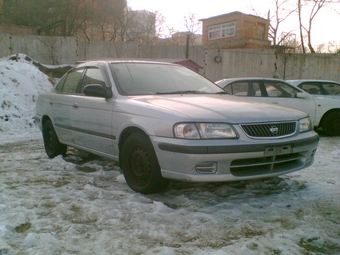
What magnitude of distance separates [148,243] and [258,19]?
1444 inches

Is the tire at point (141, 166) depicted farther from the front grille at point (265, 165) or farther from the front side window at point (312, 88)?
the front side window at point (312, 88)

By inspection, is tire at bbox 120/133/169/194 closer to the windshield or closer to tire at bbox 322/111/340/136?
the windshield

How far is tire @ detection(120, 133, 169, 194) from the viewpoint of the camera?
3418 mm

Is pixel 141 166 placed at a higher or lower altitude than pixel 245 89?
lower

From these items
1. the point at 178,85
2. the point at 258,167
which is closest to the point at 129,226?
the point at 258,167

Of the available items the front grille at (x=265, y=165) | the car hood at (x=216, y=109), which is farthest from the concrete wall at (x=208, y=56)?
the front grille at (x=265, y=165)

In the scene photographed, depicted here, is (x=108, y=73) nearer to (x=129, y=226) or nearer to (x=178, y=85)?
(x=178, y=85)

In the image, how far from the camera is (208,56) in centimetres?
1827

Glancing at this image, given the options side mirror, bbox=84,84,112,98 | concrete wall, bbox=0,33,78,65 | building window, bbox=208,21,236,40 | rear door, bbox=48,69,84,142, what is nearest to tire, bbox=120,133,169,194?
side mirror, bbox=84,84,112,98

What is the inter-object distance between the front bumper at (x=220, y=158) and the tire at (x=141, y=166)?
13 centimetres

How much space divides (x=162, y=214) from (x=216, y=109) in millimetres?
1155

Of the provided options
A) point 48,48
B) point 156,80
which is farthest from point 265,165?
point 48,48

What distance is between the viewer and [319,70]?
57.9 feet

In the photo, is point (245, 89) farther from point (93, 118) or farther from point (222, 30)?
point (222, 30)
